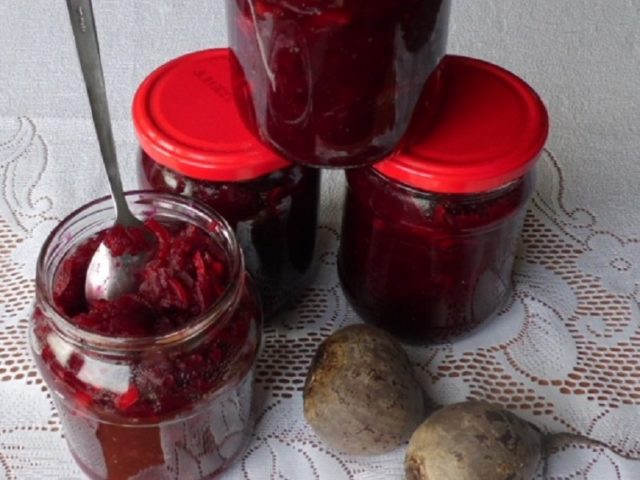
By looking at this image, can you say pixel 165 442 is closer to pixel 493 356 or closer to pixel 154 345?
pixel 154 345

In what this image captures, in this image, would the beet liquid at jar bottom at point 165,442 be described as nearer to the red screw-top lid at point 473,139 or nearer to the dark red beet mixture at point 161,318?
the dark red beet mixture at point 161,318

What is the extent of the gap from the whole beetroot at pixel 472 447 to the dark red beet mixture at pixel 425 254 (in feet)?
0.42

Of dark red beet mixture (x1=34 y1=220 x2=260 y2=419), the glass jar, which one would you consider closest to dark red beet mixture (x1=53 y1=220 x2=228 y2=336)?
Answer: dark red beet mixture (x1=34 y1=220 x2=260 y2=419)

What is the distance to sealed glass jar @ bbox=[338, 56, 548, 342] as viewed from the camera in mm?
816

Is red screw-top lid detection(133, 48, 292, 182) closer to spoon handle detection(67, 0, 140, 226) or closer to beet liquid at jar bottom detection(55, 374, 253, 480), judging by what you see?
spoon handle detection(67, 0, 140, 226)

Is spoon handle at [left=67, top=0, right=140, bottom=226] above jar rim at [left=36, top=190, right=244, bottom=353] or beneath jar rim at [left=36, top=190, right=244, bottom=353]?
above

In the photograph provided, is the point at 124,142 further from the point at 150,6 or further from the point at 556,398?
the point at 556,398

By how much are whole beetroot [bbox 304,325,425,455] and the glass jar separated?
6.6 inches

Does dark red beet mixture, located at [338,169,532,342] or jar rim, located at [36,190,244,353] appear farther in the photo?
dark red beet mixture, located at [338,169,532,342]

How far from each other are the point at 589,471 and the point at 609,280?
0.24 meters

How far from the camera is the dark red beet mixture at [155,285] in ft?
2.46

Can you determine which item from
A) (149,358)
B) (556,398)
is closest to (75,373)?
(149,358)

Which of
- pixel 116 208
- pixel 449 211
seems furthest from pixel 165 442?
pixel 449 211

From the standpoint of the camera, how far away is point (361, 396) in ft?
2.68
